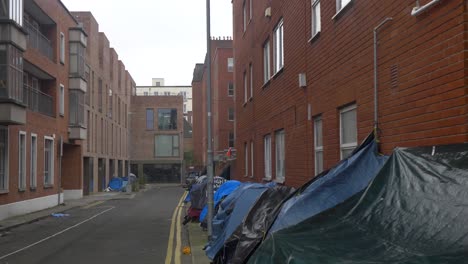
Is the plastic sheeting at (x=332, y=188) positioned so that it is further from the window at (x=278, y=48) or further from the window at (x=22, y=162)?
the window at (x=22, y=162)

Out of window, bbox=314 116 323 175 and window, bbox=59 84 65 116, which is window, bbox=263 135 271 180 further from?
window, bbox=59 84 65 116

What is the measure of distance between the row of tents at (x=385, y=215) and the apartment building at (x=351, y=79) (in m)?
0.68

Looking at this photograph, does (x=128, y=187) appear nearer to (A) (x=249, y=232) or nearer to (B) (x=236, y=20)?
(B) (x=236, y=20)

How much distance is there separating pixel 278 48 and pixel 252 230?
8041 mm

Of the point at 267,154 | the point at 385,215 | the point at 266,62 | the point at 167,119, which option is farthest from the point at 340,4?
the point at 167,119

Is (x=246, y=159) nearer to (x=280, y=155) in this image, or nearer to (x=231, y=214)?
(x=280, y=155)

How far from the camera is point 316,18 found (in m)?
10.5

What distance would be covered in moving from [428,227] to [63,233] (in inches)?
559

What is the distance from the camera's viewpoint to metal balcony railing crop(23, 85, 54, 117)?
2584 centimetres

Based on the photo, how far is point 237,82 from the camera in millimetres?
23844

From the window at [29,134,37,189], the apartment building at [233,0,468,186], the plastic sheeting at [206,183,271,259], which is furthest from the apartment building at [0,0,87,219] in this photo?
the plastic sheeting at [206,183,271,259]

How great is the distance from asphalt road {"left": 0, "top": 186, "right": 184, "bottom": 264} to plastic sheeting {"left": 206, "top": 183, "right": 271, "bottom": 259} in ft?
5.60

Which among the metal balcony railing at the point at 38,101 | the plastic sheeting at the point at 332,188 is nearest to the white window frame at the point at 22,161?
the metal balcony railing at the point at 38,101

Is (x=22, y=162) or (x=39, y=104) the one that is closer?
(x=22, y=162)
